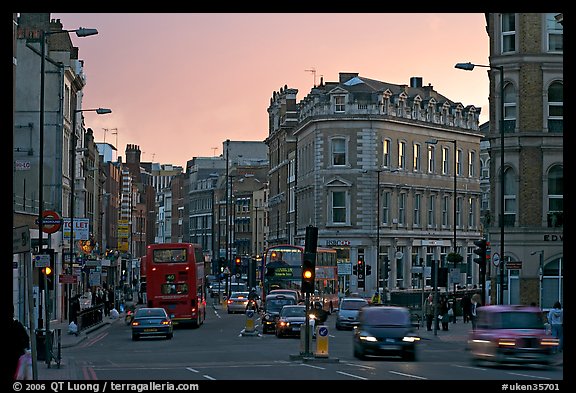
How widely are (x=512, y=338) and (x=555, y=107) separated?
31661 millimetres

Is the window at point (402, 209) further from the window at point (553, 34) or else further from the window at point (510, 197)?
the window at point (510, 197)

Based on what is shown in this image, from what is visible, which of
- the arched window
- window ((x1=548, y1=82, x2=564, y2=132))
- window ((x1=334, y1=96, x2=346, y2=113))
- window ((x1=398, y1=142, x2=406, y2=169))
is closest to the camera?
window ((x1=548, y1=82, x2=564, y2=132))

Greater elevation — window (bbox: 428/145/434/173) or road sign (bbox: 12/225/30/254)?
window (bbox: 428/145/434/173)

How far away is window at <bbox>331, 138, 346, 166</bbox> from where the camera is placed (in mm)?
113500

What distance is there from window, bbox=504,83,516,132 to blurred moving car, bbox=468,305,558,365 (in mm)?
27892

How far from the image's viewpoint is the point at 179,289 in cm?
6319

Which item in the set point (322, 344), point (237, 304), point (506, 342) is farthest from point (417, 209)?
point (506, 342)

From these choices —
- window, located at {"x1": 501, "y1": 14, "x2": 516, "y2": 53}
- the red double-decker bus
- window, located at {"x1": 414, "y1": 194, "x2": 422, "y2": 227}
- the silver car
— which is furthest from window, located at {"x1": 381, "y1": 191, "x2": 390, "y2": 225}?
window, located at {"x1": 501, "y1": 14, "x2": 516, "y2": 53}

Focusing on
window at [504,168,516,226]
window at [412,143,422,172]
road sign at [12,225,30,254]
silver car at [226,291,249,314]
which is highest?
window at [412,143,422,172]

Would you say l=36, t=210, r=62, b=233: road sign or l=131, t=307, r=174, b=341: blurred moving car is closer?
l=36, t=210, r=62, b=233: road sign

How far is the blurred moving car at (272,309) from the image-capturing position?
59625 mm

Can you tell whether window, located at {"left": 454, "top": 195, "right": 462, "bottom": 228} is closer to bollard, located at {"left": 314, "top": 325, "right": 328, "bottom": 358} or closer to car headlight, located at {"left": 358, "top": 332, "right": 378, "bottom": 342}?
bollard, located at {"left": 314, "top": 325, "right": 328, "bottom": 358}
